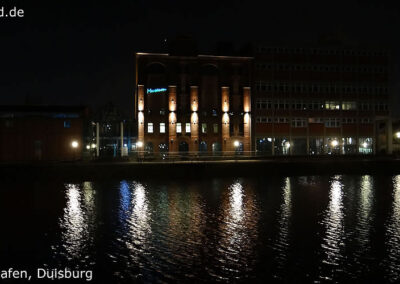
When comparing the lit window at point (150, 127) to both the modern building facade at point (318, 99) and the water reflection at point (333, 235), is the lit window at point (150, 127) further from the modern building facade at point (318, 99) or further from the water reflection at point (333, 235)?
the water reflection at point (333, 235)

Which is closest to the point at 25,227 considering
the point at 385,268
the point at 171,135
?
the point at 385,268

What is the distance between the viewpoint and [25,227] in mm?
24922

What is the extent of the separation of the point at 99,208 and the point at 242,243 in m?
13.8

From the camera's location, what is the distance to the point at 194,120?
7912 cm

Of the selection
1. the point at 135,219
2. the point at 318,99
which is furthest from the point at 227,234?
the point at 318,99

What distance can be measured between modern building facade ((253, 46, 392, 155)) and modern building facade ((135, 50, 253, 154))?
3354mm

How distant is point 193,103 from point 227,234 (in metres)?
57.7

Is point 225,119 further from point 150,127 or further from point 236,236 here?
point 236,236

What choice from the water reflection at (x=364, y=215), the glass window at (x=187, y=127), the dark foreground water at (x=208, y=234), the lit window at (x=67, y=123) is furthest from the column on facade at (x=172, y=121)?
the water reflection at (x=364, y=215)

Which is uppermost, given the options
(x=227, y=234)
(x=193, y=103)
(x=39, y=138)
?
(x=193, y=103)

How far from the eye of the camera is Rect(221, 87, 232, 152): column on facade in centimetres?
8006

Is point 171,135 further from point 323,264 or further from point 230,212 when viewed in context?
point 323,264

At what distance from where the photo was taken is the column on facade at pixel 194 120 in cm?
7881

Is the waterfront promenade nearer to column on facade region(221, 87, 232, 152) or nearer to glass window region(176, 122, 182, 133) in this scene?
column on facade region(221, 87, 232, 152)
